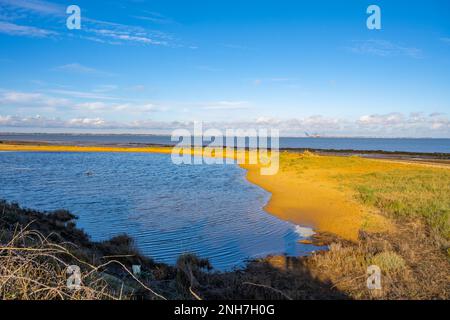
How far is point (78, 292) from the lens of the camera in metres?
4.45

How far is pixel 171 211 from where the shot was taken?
16.4 m

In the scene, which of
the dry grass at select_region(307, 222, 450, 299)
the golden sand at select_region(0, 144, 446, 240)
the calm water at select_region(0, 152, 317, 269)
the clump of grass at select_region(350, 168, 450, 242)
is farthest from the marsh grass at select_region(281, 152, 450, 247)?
the calm water at select_region(0, 152, 317, 269)

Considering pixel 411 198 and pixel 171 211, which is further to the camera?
pixel 411 198

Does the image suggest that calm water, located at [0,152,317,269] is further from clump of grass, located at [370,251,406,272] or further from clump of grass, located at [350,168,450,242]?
clump of grass, located at [350,168,450,242]

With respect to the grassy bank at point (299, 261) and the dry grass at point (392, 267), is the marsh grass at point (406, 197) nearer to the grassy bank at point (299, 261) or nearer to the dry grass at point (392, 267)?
the grassy bank at point (299, 261)

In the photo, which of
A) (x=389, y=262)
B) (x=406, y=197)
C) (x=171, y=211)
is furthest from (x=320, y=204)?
(x=389, y=262)

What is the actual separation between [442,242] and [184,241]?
7.66 meters

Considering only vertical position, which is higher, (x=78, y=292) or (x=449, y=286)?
(x=78, y=292)

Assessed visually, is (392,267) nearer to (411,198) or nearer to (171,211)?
(171,211)

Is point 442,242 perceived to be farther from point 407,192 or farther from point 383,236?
point 407,192

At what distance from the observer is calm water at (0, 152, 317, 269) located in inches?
446

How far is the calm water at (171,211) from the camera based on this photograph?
446 inches

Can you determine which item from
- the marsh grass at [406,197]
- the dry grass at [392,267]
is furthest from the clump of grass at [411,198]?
the dry grass at [392,267]

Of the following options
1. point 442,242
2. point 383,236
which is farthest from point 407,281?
point 383,236
